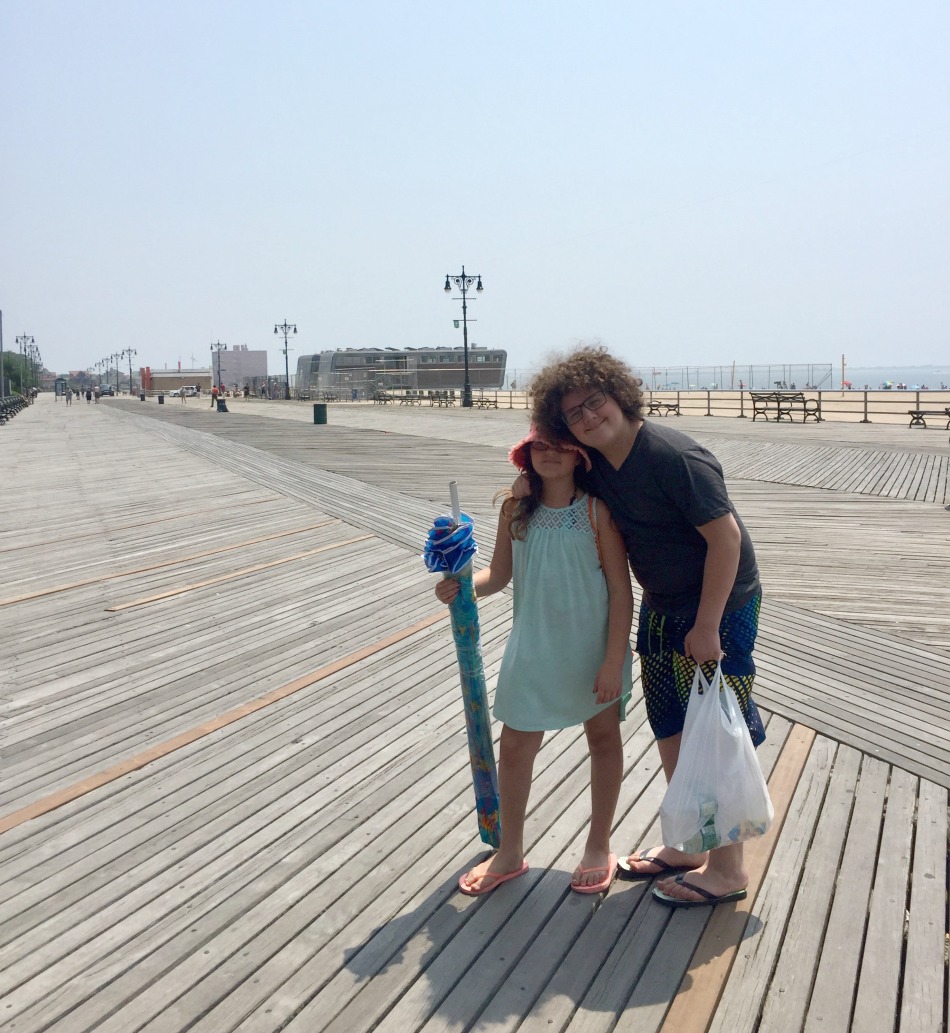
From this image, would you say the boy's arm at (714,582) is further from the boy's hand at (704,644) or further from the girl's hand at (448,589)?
the girl's hand at (448,589)

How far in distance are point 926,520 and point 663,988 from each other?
783cm

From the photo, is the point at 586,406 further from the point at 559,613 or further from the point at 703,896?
the point at 703,896

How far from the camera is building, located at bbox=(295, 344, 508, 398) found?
266 ft

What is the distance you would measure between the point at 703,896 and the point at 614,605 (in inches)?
36.2

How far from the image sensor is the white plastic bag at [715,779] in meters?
2.63

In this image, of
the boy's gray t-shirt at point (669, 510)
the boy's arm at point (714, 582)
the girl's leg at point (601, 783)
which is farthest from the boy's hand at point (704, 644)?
the girl's leg at point (601, 783)

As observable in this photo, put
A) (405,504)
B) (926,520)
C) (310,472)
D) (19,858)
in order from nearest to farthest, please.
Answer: (19,858)
(926,520)
(405,504)
(310,472)

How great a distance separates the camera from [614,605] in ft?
9.30

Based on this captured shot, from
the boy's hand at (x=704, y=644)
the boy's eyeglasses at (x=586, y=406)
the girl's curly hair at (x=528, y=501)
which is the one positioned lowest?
the boy's hand at (x=704, y=644)

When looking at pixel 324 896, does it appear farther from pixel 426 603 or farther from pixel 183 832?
pixel 426 603

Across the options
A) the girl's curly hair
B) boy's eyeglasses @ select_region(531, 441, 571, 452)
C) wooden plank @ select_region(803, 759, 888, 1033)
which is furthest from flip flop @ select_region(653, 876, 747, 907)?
boy's eyeglasses @ select_region(531, 441, 571, 452)

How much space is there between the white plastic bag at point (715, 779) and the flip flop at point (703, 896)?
0.35 meters

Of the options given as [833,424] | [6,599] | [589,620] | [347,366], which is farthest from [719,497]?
[347,366]

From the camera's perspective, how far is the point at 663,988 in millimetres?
2596
